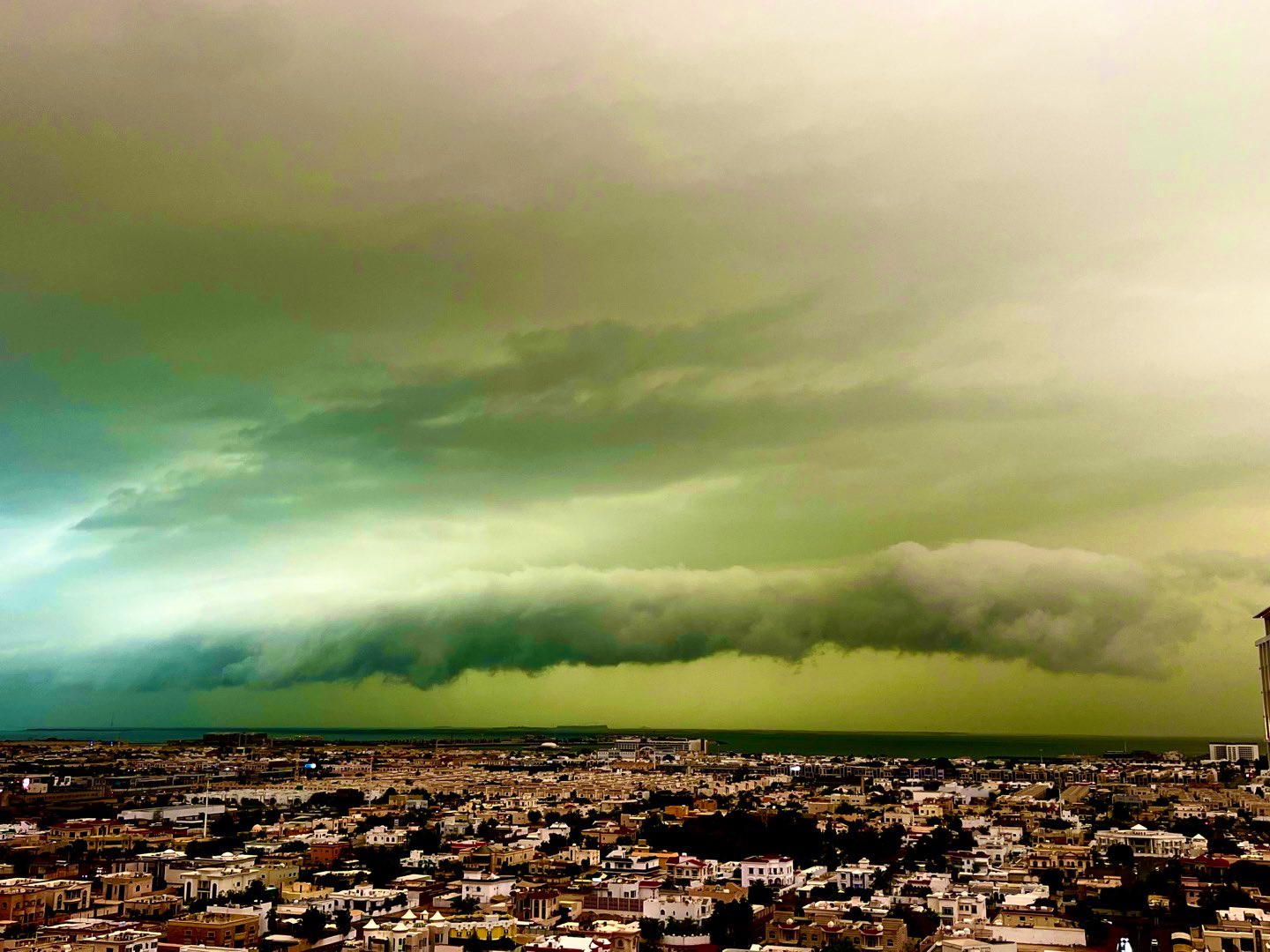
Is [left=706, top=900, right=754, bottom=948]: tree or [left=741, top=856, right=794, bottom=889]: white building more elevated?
[left=706, top=900, right=754, bottom=948]: tree

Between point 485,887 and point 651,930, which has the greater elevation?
point 485,887

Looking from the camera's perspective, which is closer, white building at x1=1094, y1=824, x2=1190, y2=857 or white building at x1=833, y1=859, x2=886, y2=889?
white building at x1=833, y1=859, x2=886, y2=889

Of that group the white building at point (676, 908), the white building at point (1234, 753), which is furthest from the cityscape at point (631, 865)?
the white building at point (1234, 753)

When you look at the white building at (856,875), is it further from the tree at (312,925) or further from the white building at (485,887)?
the tree at (312,925)

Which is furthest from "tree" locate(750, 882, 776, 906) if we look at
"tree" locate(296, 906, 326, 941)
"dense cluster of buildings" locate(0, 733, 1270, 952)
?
"tree" locate(296, 906, 326, 941)

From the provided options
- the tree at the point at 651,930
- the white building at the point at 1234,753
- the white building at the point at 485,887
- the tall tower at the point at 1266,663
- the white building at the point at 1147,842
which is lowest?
the white building at the point at 1234,753

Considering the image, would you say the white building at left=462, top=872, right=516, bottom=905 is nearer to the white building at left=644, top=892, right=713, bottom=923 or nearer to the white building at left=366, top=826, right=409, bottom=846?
the white building at left=644, top=892, right=713, bottom=923

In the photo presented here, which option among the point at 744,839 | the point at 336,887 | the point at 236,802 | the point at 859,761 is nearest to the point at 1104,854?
the point at 744,839

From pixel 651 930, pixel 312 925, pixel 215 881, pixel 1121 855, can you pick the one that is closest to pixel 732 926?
pixel 651 930

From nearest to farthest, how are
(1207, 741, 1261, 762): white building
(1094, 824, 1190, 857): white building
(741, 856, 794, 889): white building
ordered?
(741, 856, 794, 889): white building → (1094, 824, 1190, 857): white building → (1207, 741, 1261, 762): white building

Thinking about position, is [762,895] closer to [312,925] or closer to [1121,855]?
[312,925]

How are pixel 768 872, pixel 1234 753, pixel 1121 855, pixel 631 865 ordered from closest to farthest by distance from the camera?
pixel 631 865, pixel 768 872, pixel 1121 855, pixel 1234 753
